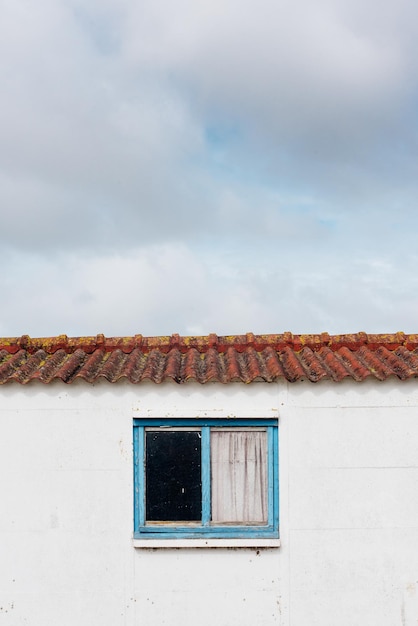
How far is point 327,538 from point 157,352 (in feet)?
9.12

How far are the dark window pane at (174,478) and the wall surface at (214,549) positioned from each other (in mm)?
256

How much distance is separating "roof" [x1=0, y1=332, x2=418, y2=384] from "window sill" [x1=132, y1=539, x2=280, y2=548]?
5.40ft

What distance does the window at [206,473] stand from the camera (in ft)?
23.0

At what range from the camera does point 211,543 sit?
6.88 m

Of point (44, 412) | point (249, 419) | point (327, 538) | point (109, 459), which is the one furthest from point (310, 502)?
point (44, 412)

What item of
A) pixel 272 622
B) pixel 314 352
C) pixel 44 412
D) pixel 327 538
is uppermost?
pixel 314 352

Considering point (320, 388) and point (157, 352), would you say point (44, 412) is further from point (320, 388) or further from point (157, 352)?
point (320, 388)

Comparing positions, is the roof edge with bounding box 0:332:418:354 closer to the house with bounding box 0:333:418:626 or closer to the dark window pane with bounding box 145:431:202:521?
the house with bounding box 0:333:418:626

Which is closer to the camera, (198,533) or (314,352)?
(198,533)

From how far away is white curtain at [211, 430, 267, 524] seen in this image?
23.1ft

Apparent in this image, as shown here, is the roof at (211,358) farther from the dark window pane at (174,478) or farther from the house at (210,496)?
the dark window pane at (174,478)

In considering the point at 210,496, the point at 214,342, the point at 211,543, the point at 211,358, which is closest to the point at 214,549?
the point at 211,543

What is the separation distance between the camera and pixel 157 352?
309 inches

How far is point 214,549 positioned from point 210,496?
1.74 feet
